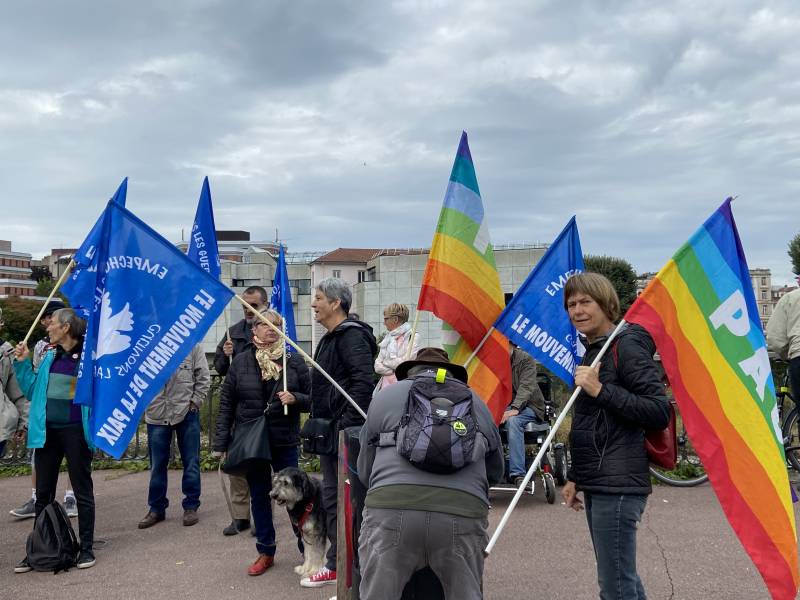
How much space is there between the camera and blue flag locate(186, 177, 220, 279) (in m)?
7.75

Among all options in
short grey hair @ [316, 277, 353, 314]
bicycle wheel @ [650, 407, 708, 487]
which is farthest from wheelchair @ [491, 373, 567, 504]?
short grey hair @ [316, 277, 353, 314]

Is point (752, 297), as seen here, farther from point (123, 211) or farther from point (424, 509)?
point (123, 211)

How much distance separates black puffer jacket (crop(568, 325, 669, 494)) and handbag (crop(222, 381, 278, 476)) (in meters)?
2.71

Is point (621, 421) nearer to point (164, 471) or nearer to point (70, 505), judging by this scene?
point (164, 471)

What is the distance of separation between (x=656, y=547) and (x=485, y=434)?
3215mm

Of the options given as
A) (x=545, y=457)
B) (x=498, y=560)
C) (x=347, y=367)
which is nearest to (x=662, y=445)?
(x=347, y=367)

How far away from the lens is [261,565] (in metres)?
5.34

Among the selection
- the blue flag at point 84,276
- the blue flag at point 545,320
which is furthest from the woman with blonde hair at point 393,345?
the blue flag at point 84,276

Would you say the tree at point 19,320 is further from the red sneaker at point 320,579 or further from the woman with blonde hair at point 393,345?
the red sneaker at point 320,579

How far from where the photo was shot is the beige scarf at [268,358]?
5.68m

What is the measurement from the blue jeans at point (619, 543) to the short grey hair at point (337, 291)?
2.44 meters

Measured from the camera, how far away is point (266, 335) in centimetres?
570

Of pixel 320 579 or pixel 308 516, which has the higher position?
pixel 308 516

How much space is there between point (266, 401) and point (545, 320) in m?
2.22
